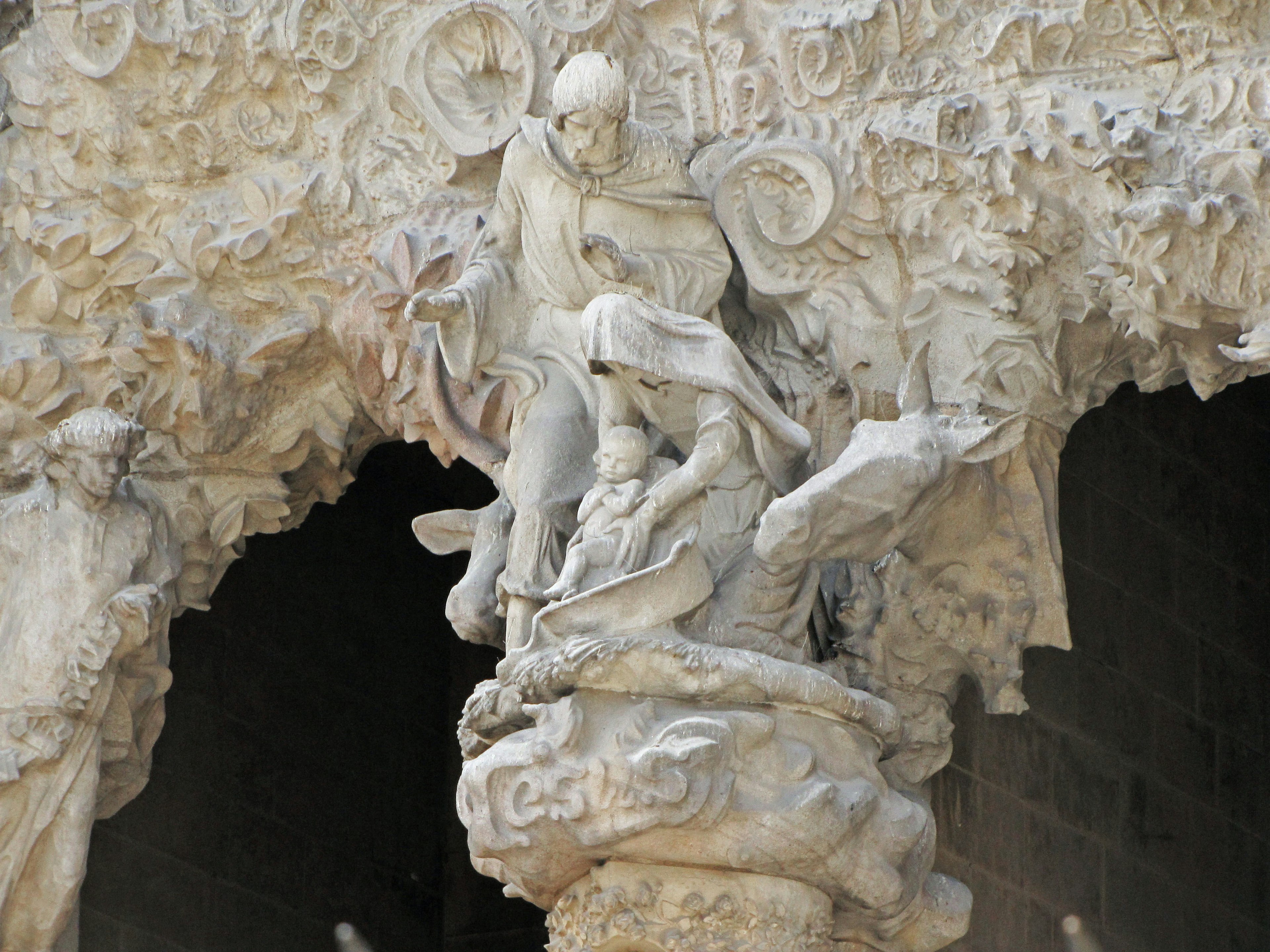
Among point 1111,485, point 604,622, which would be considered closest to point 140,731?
point 604,622

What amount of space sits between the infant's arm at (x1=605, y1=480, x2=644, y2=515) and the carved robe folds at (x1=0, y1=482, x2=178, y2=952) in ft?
4.78

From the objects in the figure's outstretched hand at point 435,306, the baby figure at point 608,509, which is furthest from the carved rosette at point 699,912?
the figure's outstretched hand at point 435,306

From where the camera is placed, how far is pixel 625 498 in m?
5.57

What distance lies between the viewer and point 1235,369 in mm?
5625

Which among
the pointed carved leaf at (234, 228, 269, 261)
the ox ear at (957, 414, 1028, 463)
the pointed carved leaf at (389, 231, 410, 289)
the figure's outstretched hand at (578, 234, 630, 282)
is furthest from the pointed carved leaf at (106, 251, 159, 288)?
the ox ear at (957, 414, 1028, 463)

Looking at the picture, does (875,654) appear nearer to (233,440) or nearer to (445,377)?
(445,377)

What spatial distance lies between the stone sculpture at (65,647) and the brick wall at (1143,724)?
195 centimetres

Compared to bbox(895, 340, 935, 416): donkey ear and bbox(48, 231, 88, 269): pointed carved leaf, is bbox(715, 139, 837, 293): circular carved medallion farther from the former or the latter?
bbox(48, 231, 88, 269): pointed carved leaf

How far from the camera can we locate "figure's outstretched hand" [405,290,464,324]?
19.2 feet

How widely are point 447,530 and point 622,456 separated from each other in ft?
2.25

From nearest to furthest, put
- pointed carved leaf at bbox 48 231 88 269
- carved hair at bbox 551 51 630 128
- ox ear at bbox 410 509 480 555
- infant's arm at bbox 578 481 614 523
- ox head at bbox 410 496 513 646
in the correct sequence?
infant's arm at bbox 578 481 614 523, carved hair at bbox 551 51 630 128, ox head at bbox 410 496 513 646, ox ear at bbox 410 509 480 555, pointed carved leaf at bbox 48 231 88 269

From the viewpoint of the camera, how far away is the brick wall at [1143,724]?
671 centimetres

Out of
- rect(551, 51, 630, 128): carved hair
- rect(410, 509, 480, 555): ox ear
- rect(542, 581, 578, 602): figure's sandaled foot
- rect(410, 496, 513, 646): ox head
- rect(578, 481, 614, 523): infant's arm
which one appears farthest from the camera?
rect(410, 509, 480, 555): ox ear

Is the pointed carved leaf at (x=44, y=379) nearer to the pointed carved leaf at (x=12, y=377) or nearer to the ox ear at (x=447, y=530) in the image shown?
the pointed carved leaf at (x=12, y=377)
